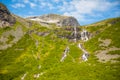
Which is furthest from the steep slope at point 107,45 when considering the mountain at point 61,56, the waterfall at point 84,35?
the waterfall at point 84,35

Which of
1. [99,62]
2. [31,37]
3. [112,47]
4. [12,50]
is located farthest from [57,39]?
[99,62]

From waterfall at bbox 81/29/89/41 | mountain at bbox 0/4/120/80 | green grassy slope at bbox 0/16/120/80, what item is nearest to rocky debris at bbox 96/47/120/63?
mountain at bbox 0/4/120/80

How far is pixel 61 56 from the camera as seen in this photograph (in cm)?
13650

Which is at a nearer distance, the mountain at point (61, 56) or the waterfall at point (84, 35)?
the mountain at point (61, 56)

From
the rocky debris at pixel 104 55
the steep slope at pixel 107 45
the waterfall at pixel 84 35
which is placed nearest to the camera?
Answer: the rocky debris at pixel 104 55

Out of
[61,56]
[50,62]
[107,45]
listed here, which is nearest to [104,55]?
[107,45]

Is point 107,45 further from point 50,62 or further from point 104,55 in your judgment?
point 50,62

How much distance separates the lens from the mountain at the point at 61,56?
88906 mm

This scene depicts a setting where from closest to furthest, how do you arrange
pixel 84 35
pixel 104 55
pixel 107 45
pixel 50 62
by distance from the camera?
1. pixel 104 55
2. pixel 50 62
3. pixel 107 45
4. pixel 84 35

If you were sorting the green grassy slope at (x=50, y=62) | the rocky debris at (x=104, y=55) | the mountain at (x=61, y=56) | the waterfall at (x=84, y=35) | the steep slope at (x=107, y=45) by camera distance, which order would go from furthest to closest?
the waterfall at (x=84, y=35), the steep slope at (x=107, y=45), the rocky debris at (x=104, y=55), the mountain at (x=61, y=56), the green grassy slope at (x=50, y=62)

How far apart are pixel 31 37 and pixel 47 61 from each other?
74093mm

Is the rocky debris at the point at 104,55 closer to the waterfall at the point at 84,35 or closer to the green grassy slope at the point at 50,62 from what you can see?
the green grassy slope at the point at 50,62

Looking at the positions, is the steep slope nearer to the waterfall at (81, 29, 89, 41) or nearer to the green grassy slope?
the green grassy slope

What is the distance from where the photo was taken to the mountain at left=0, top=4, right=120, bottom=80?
88.9m
